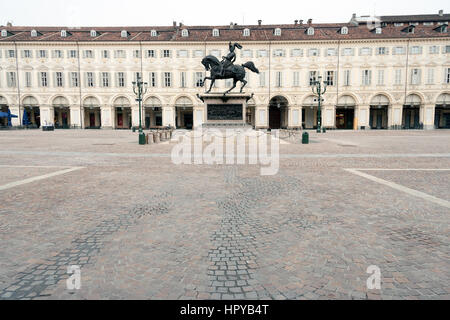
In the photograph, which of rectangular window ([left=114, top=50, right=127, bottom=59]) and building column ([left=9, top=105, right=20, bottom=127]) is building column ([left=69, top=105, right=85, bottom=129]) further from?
rectangular window ([left=114, top=50, right=127, bottom=59])

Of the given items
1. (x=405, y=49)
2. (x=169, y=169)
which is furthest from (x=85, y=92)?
(x=405, y=49)

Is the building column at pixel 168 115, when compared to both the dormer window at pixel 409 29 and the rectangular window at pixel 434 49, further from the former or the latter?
the rectangular window at pixel 434 49

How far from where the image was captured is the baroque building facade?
49.1 m

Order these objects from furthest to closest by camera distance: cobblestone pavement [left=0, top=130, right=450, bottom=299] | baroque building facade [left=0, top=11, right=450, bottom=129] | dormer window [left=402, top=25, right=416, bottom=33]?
dormer window [left=402, top=25, right=416, bottom=33] → baroque building facade [left=0, top=11, right=450, bottom=129] → cobblestone pavement [left=0, top=130, right=450, bottom=299]

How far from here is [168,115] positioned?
5244 centimetres

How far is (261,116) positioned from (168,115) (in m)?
15.8

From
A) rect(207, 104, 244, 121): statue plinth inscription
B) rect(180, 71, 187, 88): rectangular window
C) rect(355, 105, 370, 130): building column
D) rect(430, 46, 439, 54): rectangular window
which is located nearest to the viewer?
rect(207, 104, 244, 121): statue plinth inscription

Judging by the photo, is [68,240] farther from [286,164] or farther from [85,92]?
[85,92]

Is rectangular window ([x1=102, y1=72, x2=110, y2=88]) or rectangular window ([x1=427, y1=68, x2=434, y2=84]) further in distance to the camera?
rectangular window ([x1=102, y1=72, x2=110, y2=88])

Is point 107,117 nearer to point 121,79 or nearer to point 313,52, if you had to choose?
point 121,79

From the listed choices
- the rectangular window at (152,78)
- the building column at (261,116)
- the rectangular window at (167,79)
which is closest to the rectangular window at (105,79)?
the rectangular window at (152,78)

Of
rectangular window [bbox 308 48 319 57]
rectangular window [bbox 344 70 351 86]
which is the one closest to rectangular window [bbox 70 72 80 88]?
rectangular window [bbox 308 48 319 57]

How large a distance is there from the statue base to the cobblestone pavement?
1924cm

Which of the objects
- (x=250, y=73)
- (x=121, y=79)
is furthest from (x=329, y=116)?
(x=121, y=79)
